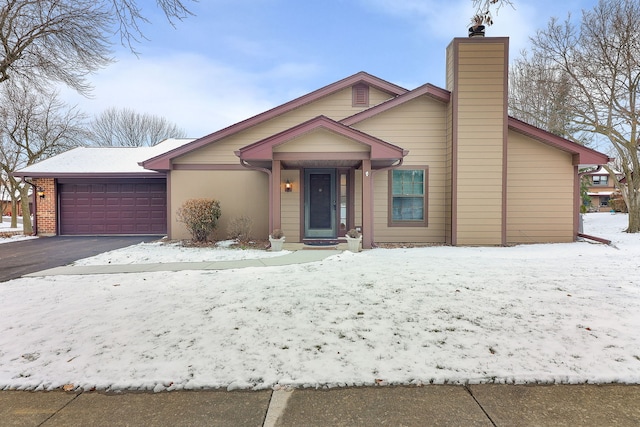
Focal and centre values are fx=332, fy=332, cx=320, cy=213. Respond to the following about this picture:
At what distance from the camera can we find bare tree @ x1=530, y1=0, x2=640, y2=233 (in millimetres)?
11586

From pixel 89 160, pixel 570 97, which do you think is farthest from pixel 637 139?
pixel 89 160

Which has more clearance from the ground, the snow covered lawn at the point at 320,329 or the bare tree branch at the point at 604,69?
the bare tree branch at the point at 604,69

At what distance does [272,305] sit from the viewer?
13.1ft

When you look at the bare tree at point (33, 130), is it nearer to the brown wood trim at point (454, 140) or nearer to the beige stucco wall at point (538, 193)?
the brown wood trim at point (454, 140)

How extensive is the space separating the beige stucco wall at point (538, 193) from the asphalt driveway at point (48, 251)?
1168 cm

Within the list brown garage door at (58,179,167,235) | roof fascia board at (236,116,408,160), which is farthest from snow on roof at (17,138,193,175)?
roof fascia board at (236,116,408,160)

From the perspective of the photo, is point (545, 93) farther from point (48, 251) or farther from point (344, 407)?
point (48, 251)

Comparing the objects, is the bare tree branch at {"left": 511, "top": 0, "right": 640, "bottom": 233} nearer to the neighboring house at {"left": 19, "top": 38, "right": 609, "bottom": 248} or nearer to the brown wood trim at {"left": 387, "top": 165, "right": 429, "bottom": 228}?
the neighboring house at {"left": 19, "top": 38, "right": 609, "bottom": 248}

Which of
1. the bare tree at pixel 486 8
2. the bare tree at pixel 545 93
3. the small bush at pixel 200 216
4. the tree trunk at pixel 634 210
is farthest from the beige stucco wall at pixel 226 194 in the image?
the tree trunk at pixel 634 210

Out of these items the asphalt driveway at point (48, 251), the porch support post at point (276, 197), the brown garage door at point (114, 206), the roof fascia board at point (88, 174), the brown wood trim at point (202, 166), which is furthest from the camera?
the brown garage door at point (114, 206)

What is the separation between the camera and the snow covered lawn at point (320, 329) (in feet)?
8.38

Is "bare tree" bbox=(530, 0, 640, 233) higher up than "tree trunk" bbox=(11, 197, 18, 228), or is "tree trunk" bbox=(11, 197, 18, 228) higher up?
"bare tree" bbox=(530, 0, 640, 233)

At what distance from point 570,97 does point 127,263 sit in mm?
16417

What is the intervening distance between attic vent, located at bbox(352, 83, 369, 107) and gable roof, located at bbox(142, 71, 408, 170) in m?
0.15
